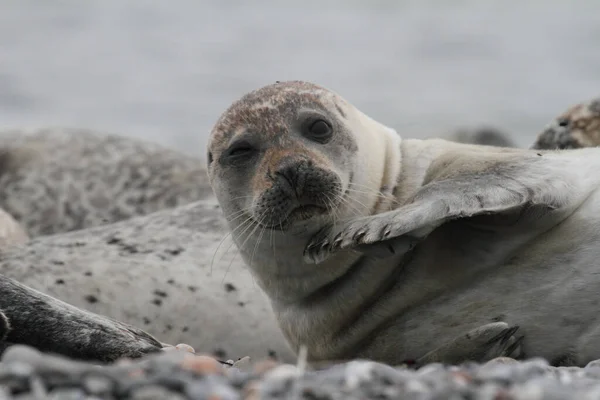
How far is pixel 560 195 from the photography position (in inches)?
156

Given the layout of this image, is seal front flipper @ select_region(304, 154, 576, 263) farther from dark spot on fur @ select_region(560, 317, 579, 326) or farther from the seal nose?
dark spot on fur @ select_region(560, 317, 579, 326)

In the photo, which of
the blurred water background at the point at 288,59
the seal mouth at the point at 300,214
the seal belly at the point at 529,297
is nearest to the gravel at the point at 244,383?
the seal belly at the point at 529,297

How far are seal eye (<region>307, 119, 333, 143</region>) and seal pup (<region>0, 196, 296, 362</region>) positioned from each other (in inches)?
65.2

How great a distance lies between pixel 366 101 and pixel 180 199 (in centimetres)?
1393

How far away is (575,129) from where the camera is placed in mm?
6547

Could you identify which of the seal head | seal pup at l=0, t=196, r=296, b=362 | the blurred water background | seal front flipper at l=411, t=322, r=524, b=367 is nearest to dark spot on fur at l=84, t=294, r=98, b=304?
seal pup at l=0, t=196, r=296, b=362

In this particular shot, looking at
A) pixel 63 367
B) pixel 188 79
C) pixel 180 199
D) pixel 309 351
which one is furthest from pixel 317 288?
pixel 188 79

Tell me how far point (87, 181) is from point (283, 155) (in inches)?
214

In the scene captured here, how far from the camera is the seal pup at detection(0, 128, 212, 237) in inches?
352

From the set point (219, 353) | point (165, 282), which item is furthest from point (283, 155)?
point (165, 282)

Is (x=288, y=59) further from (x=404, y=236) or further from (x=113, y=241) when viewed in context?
(x=404, y=236)

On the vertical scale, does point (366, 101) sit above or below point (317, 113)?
above

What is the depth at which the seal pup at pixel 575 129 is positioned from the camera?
21.2 feet

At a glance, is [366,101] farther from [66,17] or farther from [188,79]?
[66,17]
